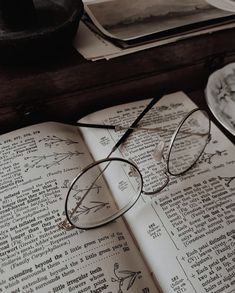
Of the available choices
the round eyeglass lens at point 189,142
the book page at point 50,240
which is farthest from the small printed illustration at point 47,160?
the round eyeglass lens at point 189,142

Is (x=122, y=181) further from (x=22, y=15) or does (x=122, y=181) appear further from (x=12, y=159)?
(x=22, y=15)

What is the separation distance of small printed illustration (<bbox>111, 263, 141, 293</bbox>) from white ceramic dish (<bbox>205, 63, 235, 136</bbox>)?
0.90ft

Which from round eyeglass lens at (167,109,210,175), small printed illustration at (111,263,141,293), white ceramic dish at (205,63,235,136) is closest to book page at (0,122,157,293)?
small printed illustration at (111,263,141,293)

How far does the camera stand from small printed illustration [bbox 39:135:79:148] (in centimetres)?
55

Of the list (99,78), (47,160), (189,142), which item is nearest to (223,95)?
(189,142)

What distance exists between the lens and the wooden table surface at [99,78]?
55 cm

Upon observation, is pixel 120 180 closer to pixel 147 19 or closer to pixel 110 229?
A: pixel 110 229

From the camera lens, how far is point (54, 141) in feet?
1.83

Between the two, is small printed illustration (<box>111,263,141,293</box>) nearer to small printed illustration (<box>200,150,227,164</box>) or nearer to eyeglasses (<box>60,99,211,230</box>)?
eyeglasses (<box>60,99,211,230</box>)

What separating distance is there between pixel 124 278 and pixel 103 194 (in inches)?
5.0

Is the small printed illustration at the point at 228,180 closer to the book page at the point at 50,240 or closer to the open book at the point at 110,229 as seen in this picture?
the open book at the point at 110,229

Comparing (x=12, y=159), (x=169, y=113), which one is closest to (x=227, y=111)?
(x=169, y=113)

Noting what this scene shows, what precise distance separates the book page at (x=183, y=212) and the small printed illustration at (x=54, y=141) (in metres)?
0.04

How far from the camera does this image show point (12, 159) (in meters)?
A: 0.54
